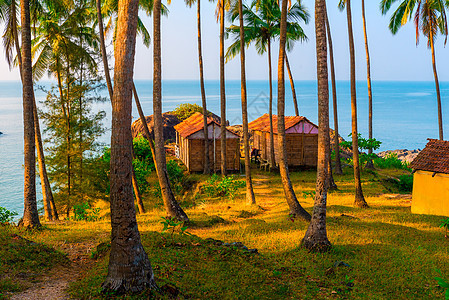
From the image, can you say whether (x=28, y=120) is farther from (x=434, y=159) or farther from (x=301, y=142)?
(x=301, y=142)

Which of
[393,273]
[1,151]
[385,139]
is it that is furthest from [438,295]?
[385,139]

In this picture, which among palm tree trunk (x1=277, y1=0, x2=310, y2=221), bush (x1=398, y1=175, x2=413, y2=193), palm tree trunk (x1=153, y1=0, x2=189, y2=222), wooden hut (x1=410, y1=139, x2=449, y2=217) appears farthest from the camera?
bush (x1=398, y1=175, x2=413, y2=193)

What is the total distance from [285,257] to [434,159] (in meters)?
9.34

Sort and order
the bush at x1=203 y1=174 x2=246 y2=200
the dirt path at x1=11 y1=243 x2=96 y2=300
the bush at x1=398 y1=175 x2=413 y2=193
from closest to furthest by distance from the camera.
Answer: the dirt path at x1=11 y1=243 x2=96 y2=300 < the bush at x1=203 y1=174 x2=246 y2=200 < the bush at x1=398 y1=175 x2=413 y2=193

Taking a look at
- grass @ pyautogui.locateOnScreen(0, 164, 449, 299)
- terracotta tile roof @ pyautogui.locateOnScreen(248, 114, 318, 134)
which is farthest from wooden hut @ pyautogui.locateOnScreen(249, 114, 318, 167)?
grass @ pyautogui.locateOnScreen(0, 164, 449, 299)

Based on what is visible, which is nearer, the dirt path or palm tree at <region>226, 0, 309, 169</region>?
the dirt path

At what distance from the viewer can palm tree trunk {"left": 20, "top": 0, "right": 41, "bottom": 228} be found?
11.7 meters

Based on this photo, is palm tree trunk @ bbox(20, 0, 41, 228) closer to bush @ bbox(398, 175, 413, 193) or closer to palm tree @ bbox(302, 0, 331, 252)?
palm tree @ bbox(302, 0, 331, 252)

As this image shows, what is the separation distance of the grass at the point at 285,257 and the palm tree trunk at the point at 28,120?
2.40 ft

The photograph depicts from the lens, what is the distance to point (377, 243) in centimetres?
1110

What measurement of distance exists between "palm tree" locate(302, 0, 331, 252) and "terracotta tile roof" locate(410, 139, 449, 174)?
7235mm

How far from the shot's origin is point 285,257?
995cm

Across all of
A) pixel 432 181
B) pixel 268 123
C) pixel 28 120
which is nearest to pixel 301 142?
pixel 268 123

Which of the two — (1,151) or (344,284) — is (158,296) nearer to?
(344,284)
